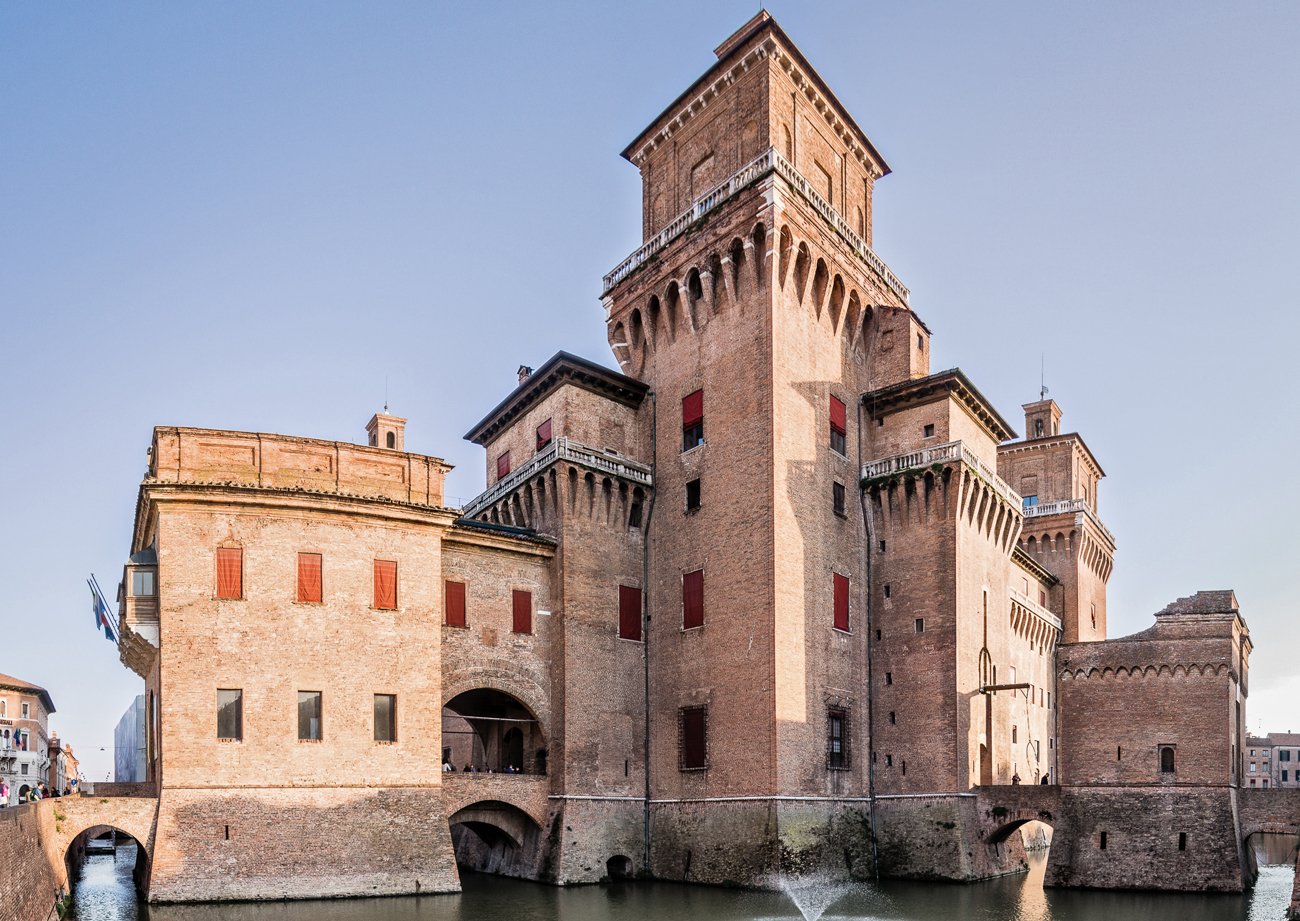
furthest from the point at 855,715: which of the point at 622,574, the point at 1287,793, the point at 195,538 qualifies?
the point at 195,538

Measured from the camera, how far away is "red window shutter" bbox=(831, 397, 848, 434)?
3794 cm

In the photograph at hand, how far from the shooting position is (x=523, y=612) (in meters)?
35.1

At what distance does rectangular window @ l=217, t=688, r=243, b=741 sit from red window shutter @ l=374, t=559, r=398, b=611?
4.47 metres

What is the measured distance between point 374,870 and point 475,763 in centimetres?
1008

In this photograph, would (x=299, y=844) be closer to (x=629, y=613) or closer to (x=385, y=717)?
(x=385, y=717)

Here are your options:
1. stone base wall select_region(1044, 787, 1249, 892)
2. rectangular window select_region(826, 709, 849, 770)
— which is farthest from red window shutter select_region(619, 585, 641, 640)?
stone base wall select_region(1044, 787, 1249, 892)

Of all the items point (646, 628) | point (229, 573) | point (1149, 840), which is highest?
point (229, 573)

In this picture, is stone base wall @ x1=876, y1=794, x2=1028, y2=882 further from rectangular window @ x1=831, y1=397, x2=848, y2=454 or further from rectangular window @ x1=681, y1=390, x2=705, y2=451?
rectangular window @ x1=681, y1=390, x2=705, y2=451

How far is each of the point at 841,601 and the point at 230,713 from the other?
776 inches

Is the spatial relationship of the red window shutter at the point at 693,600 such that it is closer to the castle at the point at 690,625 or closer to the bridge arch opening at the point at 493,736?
the castle at the point at 690,625

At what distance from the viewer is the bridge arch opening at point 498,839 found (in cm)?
3341

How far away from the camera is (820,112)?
40.1 metres

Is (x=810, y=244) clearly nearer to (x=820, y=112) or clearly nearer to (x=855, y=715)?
(x=820, y=112)

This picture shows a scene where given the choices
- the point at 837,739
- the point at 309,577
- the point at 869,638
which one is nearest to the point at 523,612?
the point at 309,577
